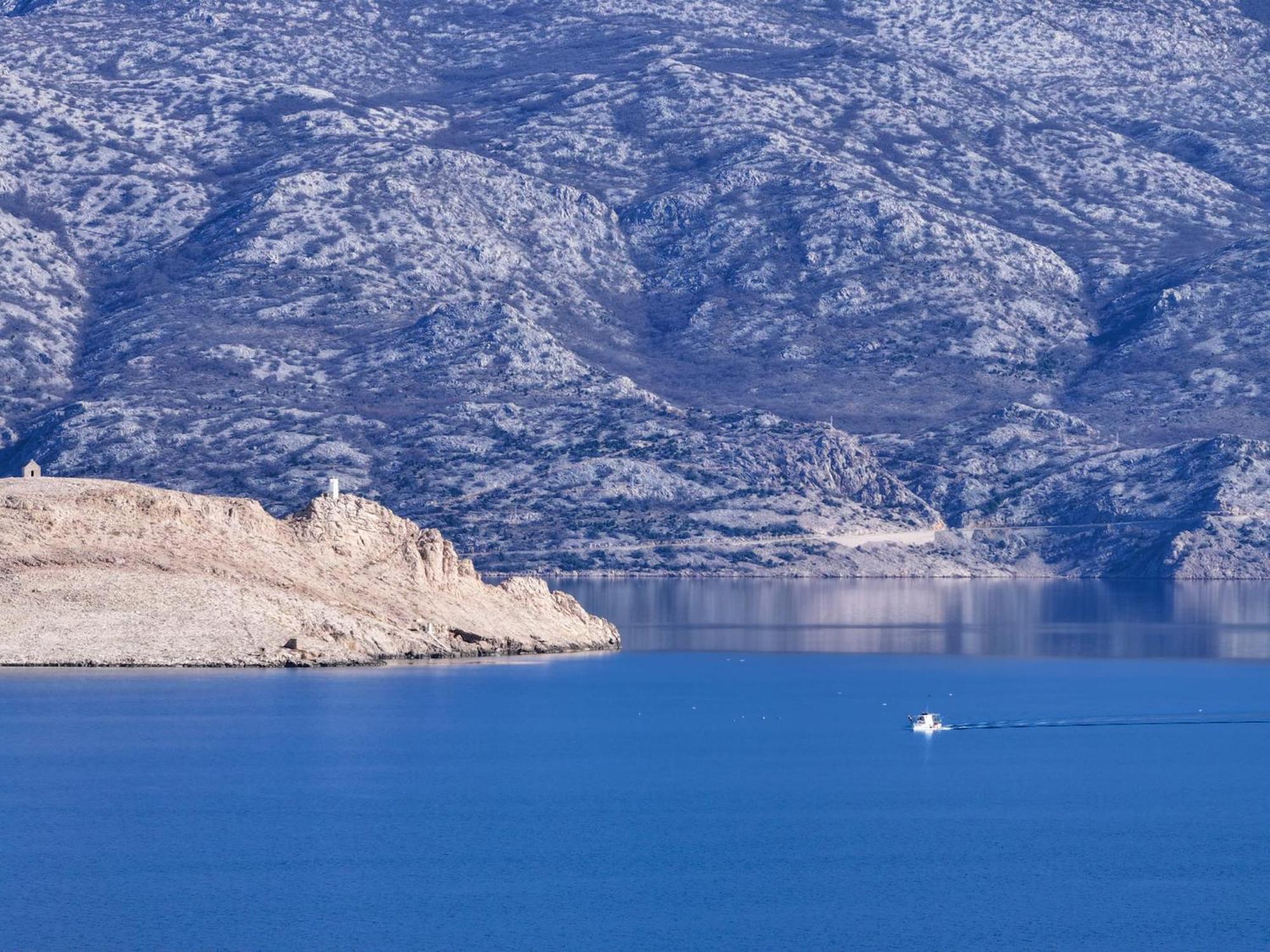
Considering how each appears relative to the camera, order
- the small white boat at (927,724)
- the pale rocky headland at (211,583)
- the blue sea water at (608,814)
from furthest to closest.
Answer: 1. the pale rocky headland at (211,583)
2. the small white boat at (927,724)
3. the blue sea water at (608,814)

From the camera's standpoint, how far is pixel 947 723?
14150 centimetres

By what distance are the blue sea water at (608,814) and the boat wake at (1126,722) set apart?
1.13 metres

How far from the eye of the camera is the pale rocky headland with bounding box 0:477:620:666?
488 ft

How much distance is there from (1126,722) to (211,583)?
56.6 metres

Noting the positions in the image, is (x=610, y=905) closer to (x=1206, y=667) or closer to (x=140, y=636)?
(x=140, y=636)

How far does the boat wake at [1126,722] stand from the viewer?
14112 cm

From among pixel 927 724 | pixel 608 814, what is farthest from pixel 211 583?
pixel 608 814

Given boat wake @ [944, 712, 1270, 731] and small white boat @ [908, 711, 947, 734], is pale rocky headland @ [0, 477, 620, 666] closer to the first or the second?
small white boat @ [908, 711, 947, 734]

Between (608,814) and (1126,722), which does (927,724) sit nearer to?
(1126,722)

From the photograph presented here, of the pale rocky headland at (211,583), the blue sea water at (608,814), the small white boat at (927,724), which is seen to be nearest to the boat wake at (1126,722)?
the small white boat at (927,724)

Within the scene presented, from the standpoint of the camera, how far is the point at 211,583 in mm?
151250

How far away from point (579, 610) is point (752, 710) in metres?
36.3

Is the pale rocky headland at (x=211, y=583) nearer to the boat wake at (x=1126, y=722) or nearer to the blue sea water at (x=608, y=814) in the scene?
the blue sea water at (x=608, y=814)

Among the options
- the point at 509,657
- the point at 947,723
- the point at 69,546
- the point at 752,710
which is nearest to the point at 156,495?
the point at 69,546
